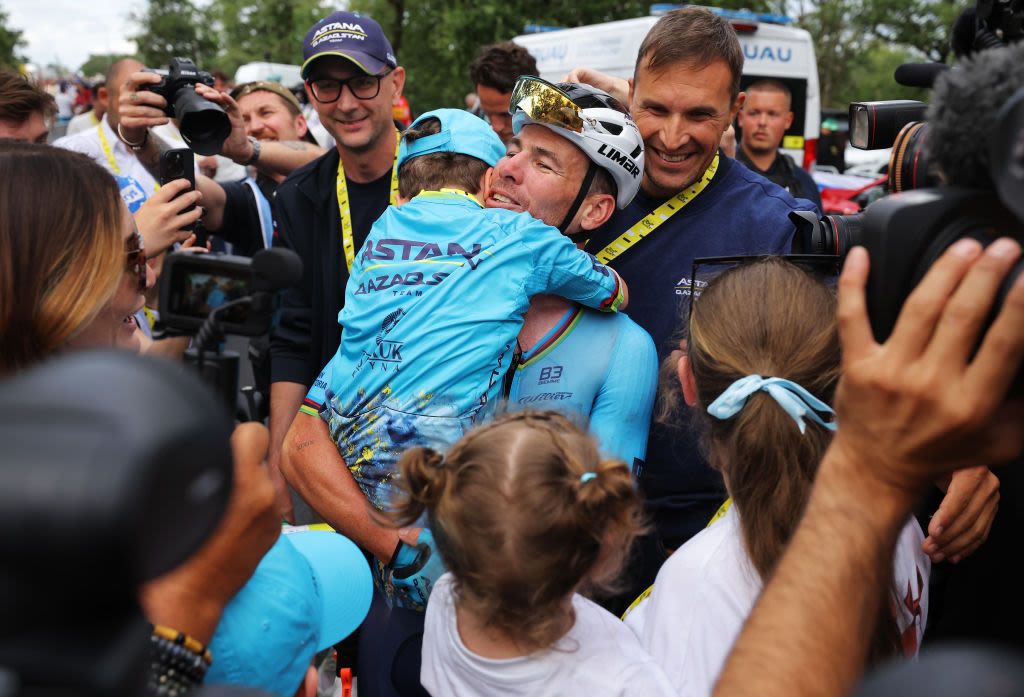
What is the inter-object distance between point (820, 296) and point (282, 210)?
7.50ft

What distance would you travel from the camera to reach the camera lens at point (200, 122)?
343cm

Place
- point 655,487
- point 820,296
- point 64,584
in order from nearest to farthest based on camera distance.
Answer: point 64,584, point 820,296, point 655,487

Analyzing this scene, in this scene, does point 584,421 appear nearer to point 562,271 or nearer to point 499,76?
point 562,271

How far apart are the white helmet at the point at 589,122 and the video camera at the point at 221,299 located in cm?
140

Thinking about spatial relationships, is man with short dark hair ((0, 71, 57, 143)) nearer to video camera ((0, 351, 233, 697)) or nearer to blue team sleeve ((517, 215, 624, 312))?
blue team sleeve ((517, 215, 624, 312))

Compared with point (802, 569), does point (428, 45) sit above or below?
below

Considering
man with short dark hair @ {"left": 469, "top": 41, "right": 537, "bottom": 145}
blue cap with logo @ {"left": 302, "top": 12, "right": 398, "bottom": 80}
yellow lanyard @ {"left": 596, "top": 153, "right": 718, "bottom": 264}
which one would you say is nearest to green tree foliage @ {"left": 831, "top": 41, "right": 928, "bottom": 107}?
man with short dark hair @ {"left": 469, "top": 41, "right": 537, "bottom": 145}

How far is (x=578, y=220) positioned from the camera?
2.64m

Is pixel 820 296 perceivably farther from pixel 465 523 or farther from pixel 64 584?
pixel 64 584

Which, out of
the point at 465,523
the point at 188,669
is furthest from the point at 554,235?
the point at 188,669

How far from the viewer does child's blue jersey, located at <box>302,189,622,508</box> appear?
2.17 metres

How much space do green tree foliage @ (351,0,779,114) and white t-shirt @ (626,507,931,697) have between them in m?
20.5

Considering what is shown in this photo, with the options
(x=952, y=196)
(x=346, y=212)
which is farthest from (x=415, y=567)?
(x=346, y=212)

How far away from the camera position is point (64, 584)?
0.58m
